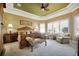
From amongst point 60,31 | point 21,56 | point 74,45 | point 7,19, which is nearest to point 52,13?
point 60,31

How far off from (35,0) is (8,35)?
1.01 metres

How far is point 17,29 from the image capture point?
2.23m

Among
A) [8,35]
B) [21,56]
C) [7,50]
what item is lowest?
[21,56]

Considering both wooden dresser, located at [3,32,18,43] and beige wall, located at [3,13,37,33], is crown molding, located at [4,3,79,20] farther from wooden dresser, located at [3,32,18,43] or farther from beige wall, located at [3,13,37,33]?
wooden dresser, located at [3,32,18,43]

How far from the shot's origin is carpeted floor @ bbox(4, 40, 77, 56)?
7.23 feet

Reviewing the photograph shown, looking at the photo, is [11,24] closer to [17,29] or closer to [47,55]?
[17,29]

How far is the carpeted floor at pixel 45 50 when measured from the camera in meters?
2.21

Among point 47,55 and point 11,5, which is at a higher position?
point 11,5

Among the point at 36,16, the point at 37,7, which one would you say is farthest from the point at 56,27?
the point at 37,7

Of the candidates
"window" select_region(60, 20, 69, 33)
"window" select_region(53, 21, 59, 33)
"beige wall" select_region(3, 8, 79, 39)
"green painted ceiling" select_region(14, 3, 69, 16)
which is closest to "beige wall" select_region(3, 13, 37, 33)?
"beige wall" select_region(3, 8, 79, 39)

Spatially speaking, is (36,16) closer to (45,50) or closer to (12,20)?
(12,20)

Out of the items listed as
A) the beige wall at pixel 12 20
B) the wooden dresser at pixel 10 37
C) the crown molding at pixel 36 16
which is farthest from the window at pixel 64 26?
the wooden dresser at pixel 10 37

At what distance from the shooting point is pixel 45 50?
2.25 meters

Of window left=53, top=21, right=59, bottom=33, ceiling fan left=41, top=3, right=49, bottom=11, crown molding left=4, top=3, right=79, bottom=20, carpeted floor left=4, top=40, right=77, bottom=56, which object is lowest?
carpeted floor left=4, top=40, right=77, bottom=56
